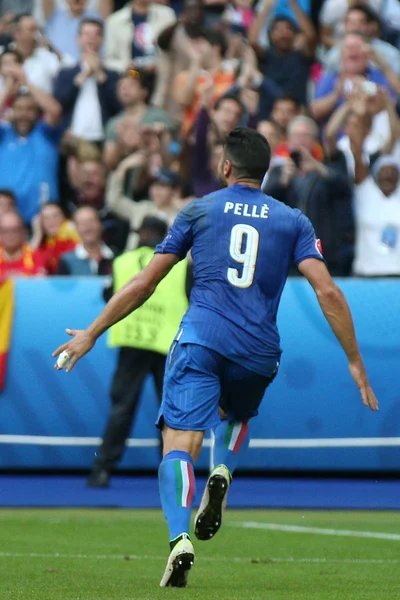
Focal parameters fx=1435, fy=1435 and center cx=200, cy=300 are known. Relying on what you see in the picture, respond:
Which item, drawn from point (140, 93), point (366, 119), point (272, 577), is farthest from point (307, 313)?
point (272, 577)

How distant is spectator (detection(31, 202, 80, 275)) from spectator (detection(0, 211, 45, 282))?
0.21m

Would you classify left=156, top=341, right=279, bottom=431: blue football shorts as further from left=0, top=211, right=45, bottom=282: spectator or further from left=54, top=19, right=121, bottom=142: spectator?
left=54, top=19, right=121, bottom=142: spectator

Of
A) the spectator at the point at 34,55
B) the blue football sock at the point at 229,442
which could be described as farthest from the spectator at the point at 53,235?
the blue football sock at the point at 229,442

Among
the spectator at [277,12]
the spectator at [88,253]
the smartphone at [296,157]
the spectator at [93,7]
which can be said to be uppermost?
the spectator at [277,12]

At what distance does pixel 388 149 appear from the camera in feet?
49.4

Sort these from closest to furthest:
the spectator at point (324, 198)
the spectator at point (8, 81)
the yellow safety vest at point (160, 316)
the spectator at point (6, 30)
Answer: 1. the yellow safety vest at point (160, 316)
2. the spectator at point (324, 198)
3. the spectator at point (8, 81)
4. the spectator at point (6, 30)

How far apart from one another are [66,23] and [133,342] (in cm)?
673

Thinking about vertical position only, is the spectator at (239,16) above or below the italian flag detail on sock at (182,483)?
below

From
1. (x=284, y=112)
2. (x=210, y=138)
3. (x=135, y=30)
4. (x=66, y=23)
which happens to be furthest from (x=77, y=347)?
(x=66, y=23)

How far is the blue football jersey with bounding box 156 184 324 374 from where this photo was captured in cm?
676

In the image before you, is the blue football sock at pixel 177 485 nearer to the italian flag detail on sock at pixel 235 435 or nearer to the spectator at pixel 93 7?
the italian flag detail on sock at pixel 235 435

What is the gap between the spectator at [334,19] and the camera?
1762 centimetres

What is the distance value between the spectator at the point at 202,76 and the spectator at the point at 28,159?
5.06 ft

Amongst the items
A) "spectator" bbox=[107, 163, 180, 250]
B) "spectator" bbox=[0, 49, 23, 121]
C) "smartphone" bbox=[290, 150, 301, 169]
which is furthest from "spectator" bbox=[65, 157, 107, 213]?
"smartphone" bbox=[290, 150, 301, 169]
